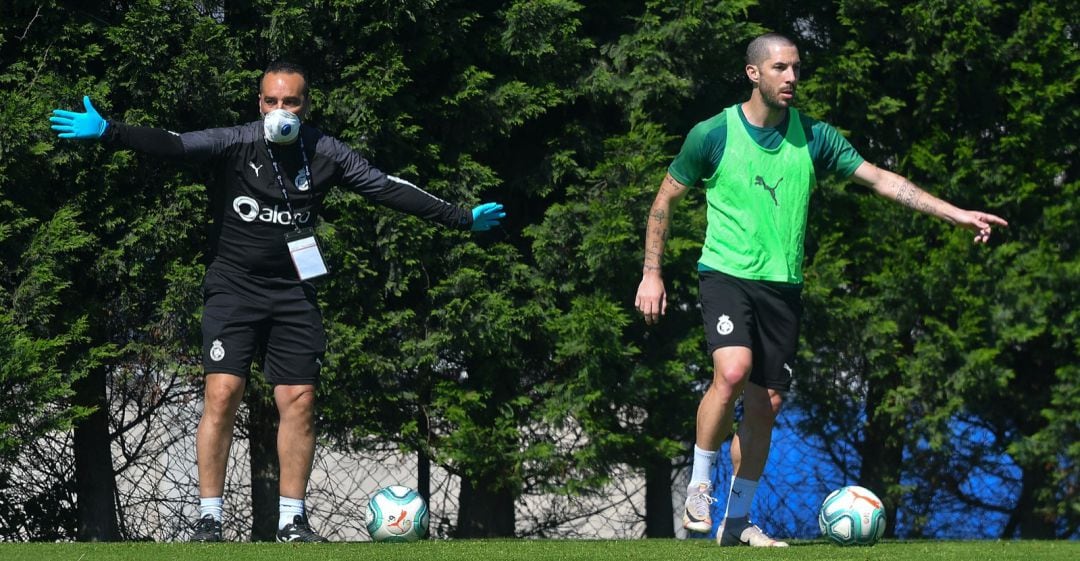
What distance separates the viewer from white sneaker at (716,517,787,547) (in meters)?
5.46

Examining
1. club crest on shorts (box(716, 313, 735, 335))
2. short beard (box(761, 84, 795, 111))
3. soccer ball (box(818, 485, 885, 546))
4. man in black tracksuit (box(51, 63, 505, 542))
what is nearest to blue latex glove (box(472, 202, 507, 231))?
man in black tracksuit (box(51, 63, 505, 542))

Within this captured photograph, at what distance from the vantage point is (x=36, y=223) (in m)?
6.51

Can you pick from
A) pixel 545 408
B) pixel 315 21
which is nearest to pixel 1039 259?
pixel 545 408

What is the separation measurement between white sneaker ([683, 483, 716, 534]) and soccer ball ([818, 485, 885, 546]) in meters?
0.73

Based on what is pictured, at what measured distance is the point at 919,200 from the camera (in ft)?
17.7

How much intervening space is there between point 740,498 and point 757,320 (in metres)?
0.73

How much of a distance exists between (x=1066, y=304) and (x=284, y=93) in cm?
464

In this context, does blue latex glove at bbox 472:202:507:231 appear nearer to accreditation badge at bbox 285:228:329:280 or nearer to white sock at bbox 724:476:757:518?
accreditation badge at bbox 285:228:329:280

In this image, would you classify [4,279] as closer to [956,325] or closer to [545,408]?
[545,408]

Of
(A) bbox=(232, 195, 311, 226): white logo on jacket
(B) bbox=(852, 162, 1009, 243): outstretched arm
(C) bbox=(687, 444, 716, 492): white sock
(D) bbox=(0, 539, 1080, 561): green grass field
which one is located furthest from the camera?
(A) bbox=(232, 195, 311, 226): white logo on jacket

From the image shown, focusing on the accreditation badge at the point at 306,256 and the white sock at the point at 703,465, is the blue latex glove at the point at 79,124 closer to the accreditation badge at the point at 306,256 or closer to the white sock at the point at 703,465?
the accreditation badge at the point at 306,256

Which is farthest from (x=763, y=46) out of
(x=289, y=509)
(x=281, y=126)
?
(x=289, y=509)

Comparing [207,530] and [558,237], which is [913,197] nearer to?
[558,237]

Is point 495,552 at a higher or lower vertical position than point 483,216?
lower
